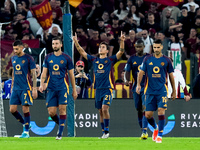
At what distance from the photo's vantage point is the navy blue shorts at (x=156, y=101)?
39.8 feet

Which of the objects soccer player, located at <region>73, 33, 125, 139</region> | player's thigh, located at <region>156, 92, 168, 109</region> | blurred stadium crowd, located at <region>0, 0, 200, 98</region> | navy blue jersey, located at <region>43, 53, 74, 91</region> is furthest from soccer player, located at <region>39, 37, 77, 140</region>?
blurred stadium crowd, located at <region>0, 0, 200, 98</region>

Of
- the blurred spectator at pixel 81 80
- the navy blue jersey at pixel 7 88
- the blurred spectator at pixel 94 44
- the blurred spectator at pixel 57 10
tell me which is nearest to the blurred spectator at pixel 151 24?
the blurred spectator at pixel 94 44

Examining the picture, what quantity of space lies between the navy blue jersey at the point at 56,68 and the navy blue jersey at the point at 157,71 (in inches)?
73.4

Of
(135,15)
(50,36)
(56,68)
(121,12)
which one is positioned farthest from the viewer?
(121,12)

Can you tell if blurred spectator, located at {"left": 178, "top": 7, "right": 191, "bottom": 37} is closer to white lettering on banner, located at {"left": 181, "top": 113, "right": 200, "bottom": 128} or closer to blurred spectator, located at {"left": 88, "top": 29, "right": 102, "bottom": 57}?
blurred spectator, located at {"left": 88, "top": 29, "right": 102, "bottom": 57}

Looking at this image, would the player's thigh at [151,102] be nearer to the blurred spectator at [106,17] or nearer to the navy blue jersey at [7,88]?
the navy blue jersey at [7,88]

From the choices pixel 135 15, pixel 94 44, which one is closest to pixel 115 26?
pixel 135 15

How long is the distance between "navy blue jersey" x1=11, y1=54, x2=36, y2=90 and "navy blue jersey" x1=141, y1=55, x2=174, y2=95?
281cm

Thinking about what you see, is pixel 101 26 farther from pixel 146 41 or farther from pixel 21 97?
pixel 21 97

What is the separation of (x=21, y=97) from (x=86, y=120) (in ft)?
10.4

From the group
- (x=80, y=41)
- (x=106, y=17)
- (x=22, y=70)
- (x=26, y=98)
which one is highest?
(x=106, y=17)

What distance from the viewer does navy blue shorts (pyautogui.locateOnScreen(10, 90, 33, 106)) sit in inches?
530

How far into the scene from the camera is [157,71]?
12.3m

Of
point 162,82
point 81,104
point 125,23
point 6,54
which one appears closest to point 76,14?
point 125,23
